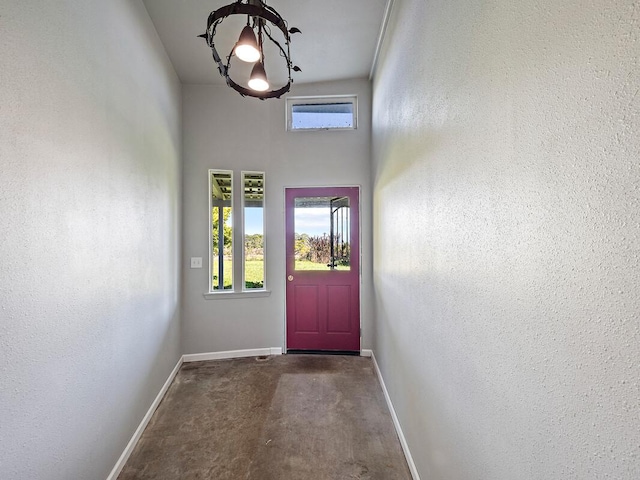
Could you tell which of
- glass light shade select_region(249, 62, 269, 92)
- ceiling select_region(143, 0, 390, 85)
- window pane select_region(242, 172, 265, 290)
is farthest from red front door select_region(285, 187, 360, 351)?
glass light shade select_region(249, 62, 269, 92)

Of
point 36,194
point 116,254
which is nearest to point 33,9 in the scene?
point 36,194

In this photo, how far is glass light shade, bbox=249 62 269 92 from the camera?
5.88ft

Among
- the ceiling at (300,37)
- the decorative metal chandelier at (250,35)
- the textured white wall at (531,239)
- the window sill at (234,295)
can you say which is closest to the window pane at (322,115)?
the ceiling at (300,37)

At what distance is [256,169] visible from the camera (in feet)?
10.9

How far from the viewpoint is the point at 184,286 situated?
10.3ft

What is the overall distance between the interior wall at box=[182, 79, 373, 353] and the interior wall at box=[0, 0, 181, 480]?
→ 927 mm

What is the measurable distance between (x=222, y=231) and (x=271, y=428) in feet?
7.13

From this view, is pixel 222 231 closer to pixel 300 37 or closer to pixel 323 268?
pixel 323 268

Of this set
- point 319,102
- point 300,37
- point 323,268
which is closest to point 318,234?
point 323,268

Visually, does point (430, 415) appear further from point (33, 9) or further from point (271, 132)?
point (271, 132)

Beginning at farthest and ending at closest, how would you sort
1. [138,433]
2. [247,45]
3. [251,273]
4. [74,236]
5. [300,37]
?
1. [251,273]
2. [300,37]
3. [138,433]
4. [247,45]
5. [74,236]

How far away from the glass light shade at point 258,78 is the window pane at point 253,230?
1507 millimetres

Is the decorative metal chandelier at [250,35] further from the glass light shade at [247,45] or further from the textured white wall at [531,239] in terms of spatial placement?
the textured white wall at [531,239]

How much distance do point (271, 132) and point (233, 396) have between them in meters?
2.94
